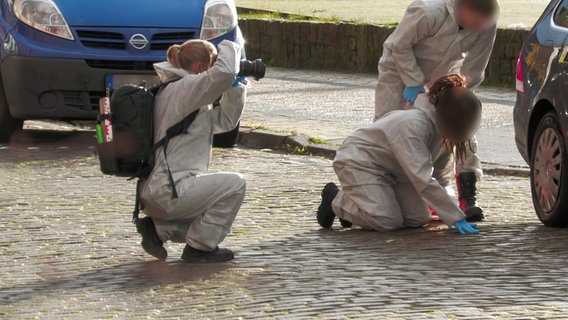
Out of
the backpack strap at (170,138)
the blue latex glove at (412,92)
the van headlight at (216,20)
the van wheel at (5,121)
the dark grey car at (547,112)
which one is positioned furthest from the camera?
the van wheel at (5,121)

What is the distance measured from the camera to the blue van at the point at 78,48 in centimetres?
1175

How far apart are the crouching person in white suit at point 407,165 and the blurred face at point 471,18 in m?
0.67

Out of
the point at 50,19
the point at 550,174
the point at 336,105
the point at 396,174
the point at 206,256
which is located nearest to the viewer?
the point at 206,256

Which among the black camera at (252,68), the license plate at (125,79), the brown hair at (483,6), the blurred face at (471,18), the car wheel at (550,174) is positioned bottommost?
the license plate at (125,79)

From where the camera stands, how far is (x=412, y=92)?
880 centimetres

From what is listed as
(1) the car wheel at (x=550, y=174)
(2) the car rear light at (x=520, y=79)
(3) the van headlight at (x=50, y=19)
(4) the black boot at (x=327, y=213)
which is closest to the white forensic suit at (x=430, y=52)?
(2) the car rear light at (x=520, y=79)

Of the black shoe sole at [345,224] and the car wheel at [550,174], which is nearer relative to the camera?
the car wheel at [550,174]

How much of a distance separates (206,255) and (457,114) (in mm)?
1550

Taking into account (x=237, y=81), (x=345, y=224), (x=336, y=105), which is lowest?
(x=336, y=105)

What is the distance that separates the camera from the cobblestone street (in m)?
6.12

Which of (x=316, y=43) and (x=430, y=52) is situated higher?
(x=430, y=52)

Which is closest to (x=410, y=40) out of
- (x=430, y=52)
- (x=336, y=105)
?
(x=430, y=52)

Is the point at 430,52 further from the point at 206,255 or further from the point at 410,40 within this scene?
the point at 206,255

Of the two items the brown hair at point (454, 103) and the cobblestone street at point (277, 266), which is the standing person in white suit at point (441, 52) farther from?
the brown hair at point (454, 103)
